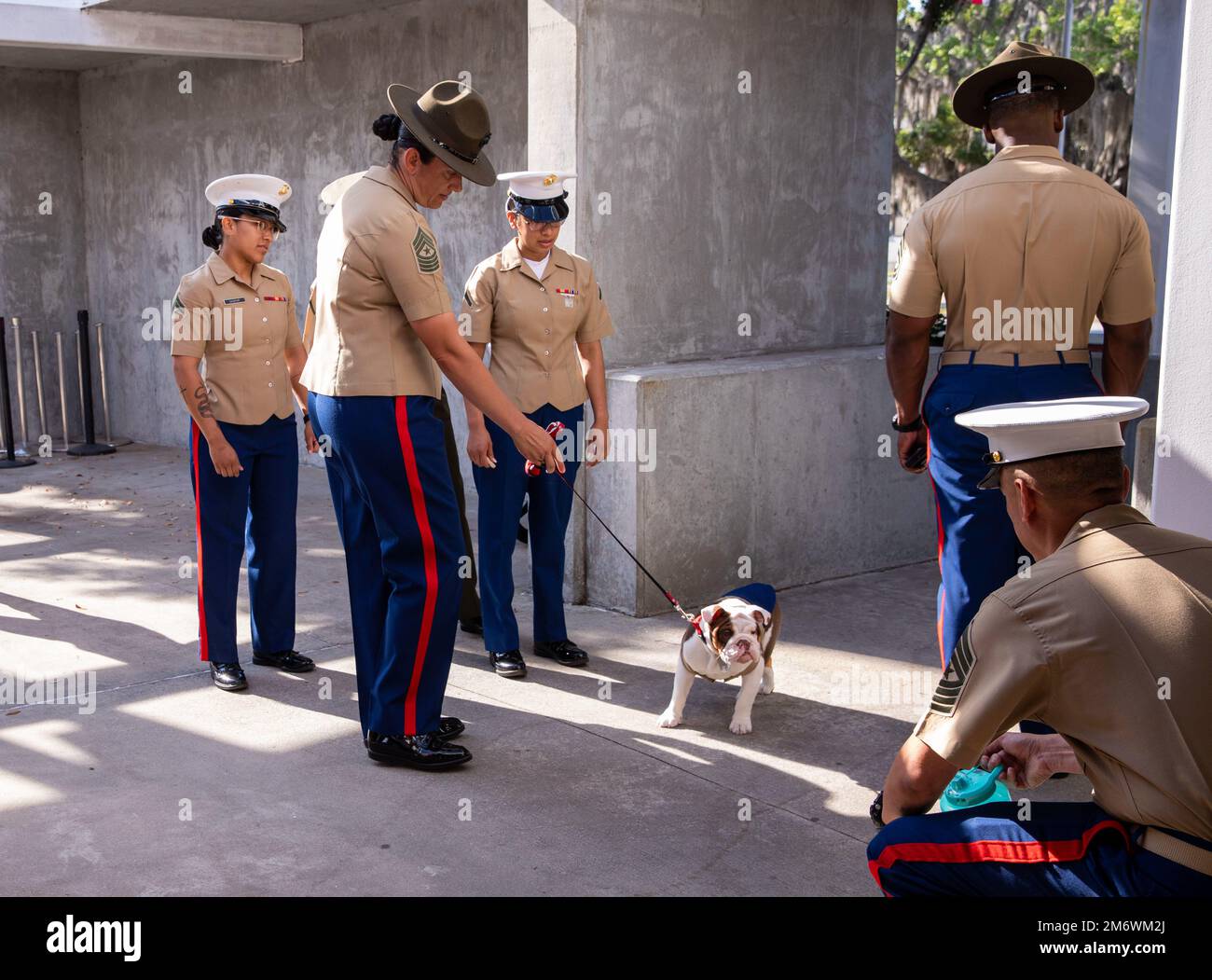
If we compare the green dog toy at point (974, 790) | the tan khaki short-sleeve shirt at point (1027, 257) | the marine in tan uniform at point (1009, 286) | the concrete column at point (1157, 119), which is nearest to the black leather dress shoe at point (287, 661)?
the marine in tan uniform at point (1009, 286)

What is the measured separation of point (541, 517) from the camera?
5777 mm

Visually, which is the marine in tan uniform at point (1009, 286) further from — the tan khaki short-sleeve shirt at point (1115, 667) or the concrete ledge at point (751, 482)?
the concrete ledge at point (751, 482)

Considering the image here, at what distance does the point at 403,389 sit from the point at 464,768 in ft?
4.27

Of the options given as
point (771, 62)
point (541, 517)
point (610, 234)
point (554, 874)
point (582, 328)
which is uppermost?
point (771, 62)

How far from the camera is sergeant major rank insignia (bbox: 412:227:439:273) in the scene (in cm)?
421

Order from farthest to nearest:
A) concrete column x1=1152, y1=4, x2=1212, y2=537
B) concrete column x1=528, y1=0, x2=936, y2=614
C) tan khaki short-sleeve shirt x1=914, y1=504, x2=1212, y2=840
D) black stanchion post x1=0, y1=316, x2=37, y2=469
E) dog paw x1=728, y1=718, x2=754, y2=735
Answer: black stanchion post x1=0, y1=316, x2=37, y2=469, concrete column x1=528, y1=0, x2=936, y2=614, dog paw x1=728, y1=718, x2=754, y2=735, concrete column x1=1152, y1=4, x2=1212, y2=537, tan khaki short-sleeve shirt x1=914, y1=504, x2=1212, y2=840

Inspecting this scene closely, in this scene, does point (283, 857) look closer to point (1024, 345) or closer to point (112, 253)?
point (1024, 345)

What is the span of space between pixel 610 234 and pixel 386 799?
10.6 feet

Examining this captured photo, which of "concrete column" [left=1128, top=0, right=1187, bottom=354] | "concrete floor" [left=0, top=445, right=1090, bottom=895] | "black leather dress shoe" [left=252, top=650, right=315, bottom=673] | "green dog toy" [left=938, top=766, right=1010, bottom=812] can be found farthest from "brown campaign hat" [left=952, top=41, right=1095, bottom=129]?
"concrete column" [left=1128, top=0, right=1187, bottom=354]

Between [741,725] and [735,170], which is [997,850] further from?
[735,170]

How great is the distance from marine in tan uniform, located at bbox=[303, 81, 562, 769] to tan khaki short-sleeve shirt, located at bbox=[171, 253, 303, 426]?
0.99 metres

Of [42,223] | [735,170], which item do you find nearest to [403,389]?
[735,170]

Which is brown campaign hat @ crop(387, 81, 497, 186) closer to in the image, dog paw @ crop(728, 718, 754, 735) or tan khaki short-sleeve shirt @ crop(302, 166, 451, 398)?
tan khaki short-sleeve shirt @ crop(302, 166, 451, 398)
